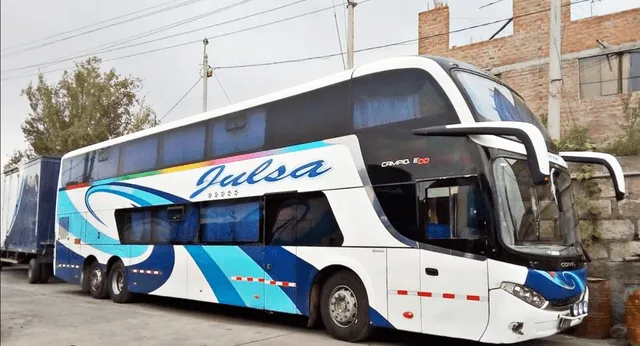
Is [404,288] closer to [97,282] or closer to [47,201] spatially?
[97,282]

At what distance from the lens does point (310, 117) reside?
9.03 m

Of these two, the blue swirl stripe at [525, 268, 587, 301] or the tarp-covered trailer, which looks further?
the tarp-covered trailer

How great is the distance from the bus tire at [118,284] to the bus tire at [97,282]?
234 millimetres

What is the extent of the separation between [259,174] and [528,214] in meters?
4.62

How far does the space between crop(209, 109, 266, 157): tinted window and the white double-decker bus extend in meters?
0.03

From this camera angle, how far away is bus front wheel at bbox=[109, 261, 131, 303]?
1320 centimetres

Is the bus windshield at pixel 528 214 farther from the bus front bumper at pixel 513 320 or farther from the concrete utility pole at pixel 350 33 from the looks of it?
the concrete utility pole at pixel 350 33

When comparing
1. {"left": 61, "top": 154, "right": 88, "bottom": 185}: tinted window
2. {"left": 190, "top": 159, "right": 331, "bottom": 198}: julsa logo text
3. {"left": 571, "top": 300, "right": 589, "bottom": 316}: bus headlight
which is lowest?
{"left": 571, "top": 300, "right": 589, "bottom": 316}: bus headlight

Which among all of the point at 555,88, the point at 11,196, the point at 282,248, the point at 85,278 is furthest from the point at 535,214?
the point at 11,196

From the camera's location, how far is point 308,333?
8.95m

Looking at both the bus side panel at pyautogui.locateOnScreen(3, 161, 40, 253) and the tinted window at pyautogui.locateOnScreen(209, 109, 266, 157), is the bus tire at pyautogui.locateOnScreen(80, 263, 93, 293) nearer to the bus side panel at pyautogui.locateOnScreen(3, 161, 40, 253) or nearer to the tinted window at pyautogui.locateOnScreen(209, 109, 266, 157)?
the bus side panel at pyautogui.locateOnScreen(3, 161, 40, 253)

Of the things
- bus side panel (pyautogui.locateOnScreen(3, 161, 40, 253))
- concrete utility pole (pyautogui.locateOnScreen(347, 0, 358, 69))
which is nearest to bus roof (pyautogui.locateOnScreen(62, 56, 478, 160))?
concrete utility pole (pyautogui.locateOnScreen(347, 0, 358, 69))

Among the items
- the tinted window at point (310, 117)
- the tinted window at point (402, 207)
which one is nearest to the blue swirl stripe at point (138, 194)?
the tinted window at point (310, 117)

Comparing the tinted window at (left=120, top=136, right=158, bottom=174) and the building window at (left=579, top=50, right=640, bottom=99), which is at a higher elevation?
the building window at (left=579, top=50, right=640, bottom=99)
